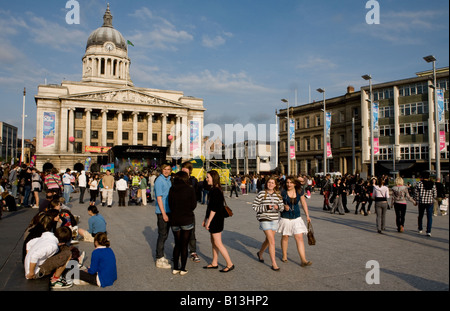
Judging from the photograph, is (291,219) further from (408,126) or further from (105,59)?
(105,59)

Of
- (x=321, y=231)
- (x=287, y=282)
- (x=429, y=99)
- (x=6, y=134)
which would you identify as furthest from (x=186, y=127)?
(x=6, y=134)

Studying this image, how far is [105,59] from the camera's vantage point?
85.4 meters

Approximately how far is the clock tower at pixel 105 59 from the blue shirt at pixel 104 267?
81772mm

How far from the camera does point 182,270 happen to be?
6.18 metres

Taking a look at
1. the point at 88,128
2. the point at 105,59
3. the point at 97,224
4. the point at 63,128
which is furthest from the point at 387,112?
the point at 105,59

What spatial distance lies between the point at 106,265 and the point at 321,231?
23.1 ft

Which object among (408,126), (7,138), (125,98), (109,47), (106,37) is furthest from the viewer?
Result: (7,138)

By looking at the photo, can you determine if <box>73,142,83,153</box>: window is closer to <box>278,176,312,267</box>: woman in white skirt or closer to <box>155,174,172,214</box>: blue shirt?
Answer: <box>155,174,172,214</box>: blue shirt

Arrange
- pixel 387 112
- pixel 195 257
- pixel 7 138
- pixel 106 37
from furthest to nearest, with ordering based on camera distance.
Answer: pixel 7 138 < pixel 106 37 < pixel 387 112 < pixel 195 257

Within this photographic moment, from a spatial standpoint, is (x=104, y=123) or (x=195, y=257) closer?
(x=195, y=257)

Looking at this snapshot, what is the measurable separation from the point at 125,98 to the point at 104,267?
69.1m

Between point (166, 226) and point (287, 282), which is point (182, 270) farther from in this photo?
point (287, 282)

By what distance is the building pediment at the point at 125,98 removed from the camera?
67.8 m

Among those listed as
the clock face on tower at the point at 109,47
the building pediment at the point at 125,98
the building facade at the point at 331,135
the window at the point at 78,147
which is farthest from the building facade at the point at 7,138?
the building facade at the point at 331,135
